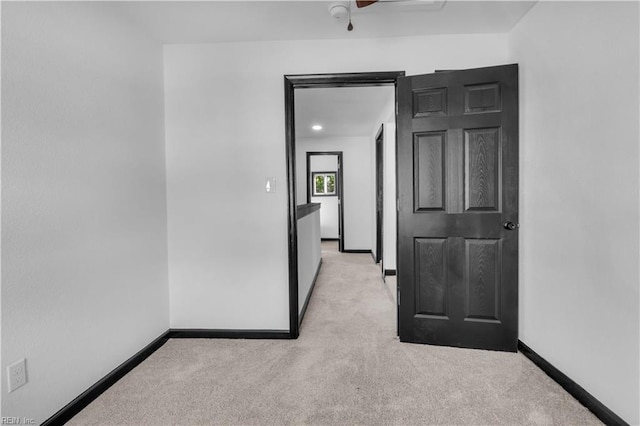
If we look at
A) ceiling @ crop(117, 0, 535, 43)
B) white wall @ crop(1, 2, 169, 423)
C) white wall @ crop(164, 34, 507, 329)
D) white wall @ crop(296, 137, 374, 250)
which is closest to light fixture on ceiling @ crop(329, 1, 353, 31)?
ceiling @ crop(117, 0, 535, 43)

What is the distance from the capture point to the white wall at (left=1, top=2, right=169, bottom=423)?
4.78 ft

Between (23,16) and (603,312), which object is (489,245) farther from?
(23,16)

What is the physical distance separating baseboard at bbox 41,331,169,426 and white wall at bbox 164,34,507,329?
0.38m

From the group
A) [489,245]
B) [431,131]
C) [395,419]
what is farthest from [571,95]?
[395,419]

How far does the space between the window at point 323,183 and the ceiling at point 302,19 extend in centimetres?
620

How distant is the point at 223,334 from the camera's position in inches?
104

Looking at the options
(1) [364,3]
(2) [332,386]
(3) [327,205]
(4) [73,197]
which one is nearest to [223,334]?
(2) [332,386]

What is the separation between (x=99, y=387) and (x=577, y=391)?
2.60 m

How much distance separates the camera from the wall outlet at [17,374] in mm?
1407

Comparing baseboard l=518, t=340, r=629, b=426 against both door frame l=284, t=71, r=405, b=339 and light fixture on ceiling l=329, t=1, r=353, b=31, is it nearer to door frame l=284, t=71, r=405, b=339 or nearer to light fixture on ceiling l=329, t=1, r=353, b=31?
door frame l=284, t=71, r=405, b=339

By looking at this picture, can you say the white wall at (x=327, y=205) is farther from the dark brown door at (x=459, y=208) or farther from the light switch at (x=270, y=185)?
the dark brown door at (x=459, y=208)

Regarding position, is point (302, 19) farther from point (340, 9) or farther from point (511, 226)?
point (511, 226)

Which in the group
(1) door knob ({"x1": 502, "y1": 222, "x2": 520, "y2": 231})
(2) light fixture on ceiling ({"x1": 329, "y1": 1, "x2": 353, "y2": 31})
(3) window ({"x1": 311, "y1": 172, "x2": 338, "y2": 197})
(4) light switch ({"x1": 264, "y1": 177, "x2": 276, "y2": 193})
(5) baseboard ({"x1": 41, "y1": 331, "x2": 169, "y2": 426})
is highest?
(2) light fixture on ceiling ({"x1": 329, "y1": 1, "x2": 353, "y2": 31})

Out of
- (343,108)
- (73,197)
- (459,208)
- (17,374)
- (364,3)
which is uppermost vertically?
(343,108)
